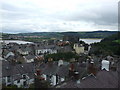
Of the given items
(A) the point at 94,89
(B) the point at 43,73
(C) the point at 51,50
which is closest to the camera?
(A) the point at 94,89

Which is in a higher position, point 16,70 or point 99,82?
point 99,82

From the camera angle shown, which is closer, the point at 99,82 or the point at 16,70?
the point at 99,82

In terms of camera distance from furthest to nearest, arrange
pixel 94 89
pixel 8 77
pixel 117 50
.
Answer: pixel 117 50
pixel 8 77
pixel 94 89

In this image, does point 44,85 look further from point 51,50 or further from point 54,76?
point 51,50

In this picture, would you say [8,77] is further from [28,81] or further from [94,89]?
[94,89]

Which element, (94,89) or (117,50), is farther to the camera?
(117,50)

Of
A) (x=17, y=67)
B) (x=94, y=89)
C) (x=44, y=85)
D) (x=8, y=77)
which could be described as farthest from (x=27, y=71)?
(x=94, y=89)

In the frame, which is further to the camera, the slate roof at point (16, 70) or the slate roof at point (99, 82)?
the slate roof at point (16, 70)

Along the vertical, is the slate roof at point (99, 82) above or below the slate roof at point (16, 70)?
above

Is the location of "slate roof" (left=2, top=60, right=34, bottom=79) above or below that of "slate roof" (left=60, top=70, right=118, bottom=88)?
below

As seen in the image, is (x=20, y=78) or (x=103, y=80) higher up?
(x=103, y=80)

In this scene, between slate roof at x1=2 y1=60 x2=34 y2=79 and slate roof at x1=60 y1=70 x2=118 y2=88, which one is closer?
slate roof at x1=60 y1=70 x2=118 y2=88
